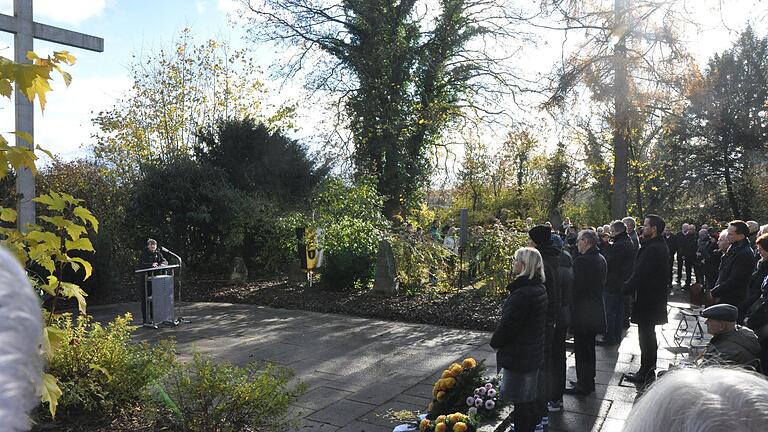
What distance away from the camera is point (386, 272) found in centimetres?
1263

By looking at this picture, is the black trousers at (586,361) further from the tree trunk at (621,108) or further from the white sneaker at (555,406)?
the tree trunk at (621,108)

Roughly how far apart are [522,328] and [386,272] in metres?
8.20

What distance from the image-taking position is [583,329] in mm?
6273

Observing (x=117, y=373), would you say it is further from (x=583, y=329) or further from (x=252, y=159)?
(x=252, y=159)

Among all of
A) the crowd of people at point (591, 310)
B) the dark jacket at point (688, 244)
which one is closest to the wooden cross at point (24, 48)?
the crowd of people at point (591, 310)

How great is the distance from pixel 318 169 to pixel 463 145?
19.0 feet

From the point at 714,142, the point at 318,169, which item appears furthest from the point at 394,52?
the point at 714,142

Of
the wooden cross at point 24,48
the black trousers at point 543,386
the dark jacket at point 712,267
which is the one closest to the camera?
the black trousers at point 543,386

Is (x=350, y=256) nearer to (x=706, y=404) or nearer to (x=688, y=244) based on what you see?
(x=688, y=244)

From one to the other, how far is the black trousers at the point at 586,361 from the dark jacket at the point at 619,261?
2.35m

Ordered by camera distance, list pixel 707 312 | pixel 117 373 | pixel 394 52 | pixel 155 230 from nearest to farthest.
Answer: pixel 707 312 < pixel 117 373 < pixel 155 230 < pixel 394 52

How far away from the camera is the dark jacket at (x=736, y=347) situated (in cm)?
395

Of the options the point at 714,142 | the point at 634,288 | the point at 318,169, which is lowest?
the point at 634,288

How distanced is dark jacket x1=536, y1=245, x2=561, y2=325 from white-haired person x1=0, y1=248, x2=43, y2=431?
4.95 m
